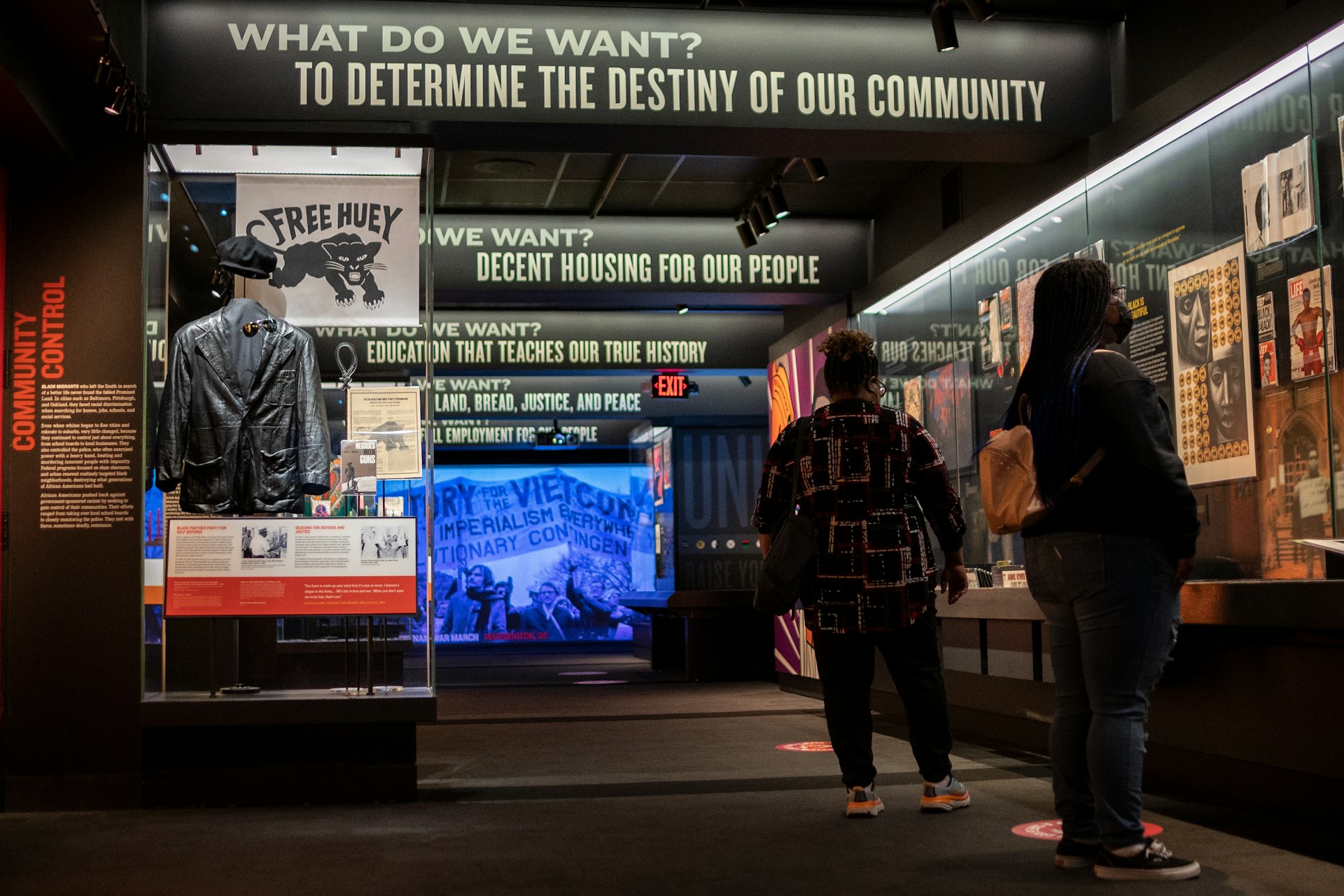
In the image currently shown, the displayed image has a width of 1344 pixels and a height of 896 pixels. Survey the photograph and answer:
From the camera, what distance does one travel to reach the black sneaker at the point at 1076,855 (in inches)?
135

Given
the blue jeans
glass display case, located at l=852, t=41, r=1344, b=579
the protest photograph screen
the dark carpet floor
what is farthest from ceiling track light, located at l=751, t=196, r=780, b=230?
the protest photograph screen

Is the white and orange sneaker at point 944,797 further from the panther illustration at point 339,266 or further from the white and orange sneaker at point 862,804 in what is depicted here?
the panther illustration at point 339,266

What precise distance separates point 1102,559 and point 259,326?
3525 millimetres

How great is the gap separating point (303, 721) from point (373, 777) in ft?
1.18

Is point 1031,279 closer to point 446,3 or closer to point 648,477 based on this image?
point 446,3

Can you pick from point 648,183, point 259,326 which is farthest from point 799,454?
point 648,183

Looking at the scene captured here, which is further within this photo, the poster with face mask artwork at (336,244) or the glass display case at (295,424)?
the poster with face mask artwork at (336,244)

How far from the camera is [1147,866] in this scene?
3.22m

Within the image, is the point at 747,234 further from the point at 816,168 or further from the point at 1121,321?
the point at 1121,321

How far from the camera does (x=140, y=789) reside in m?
5.14

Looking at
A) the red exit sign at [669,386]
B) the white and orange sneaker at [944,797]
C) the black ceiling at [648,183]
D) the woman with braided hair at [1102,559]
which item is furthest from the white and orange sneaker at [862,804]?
the red exit sign at [669,386]

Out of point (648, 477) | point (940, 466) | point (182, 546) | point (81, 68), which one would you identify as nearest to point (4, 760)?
point (182, 546)

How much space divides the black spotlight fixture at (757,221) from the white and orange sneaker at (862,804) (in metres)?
4.98

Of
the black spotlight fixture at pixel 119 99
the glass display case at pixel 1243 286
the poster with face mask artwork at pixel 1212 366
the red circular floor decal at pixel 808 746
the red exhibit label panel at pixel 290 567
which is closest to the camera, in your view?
the glass display case at pixel 1243 286
